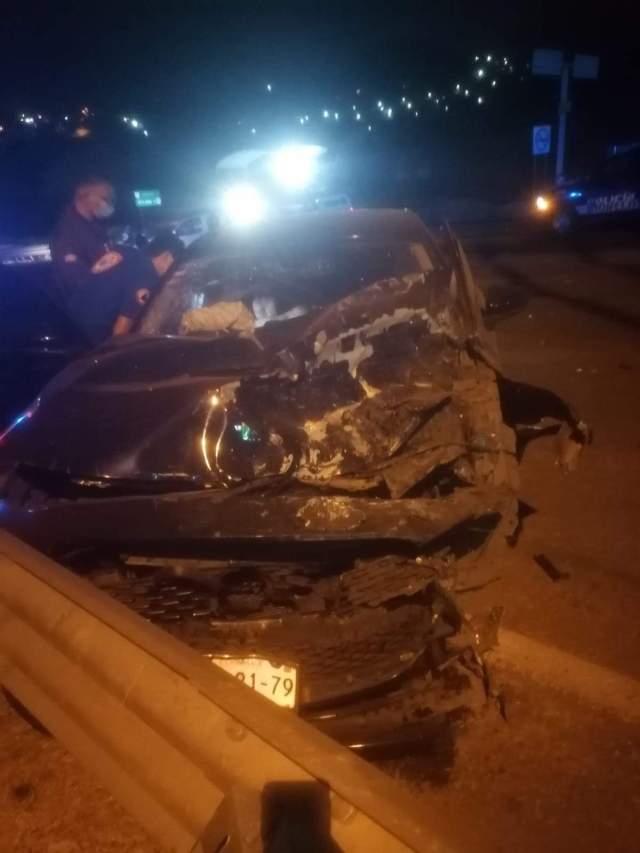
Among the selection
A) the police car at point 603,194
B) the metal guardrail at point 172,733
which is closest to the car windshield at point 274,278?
the metal guardrail at point 172,733

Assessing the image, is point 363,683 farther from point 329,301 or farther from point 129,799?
point 329,301

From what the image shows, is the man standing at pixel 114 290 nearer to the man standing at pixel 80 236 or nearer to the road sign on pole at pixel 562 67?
the man standing at pixel 80 236

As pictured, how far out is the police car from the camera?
13977mm

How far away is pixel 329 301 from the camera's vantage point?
3869 millimetres

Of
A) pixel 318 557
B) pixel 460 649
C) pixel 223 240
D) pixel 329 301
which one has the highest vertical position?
pixel 223 240

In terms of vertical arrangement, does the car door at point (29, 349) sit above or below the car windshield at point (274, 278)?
below

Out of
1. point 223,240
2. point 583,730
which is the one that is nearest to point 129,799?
point 583,730

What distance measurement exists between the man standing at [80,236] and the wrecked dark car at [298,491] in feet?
4.70

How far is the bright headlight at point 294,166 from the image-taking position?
55.1 feet

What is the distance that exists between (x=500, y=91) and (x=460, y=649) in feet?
169

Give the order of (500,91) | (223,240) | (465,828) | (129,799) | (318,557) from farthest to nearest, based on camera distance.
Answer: (500,91) < (223,240) < (318,557) < (465,828) < (129,799)

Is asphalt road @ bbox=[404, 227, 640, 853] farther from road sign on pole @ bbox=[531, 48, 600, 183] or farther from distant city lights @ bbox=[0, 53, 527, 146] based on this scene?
distant city lights @ bbox=[0, 53, 527, 146]

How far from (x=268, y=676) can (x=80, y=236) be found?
3.45 meters

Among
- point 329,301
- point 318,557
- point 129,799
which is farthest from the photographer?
point 329,301
